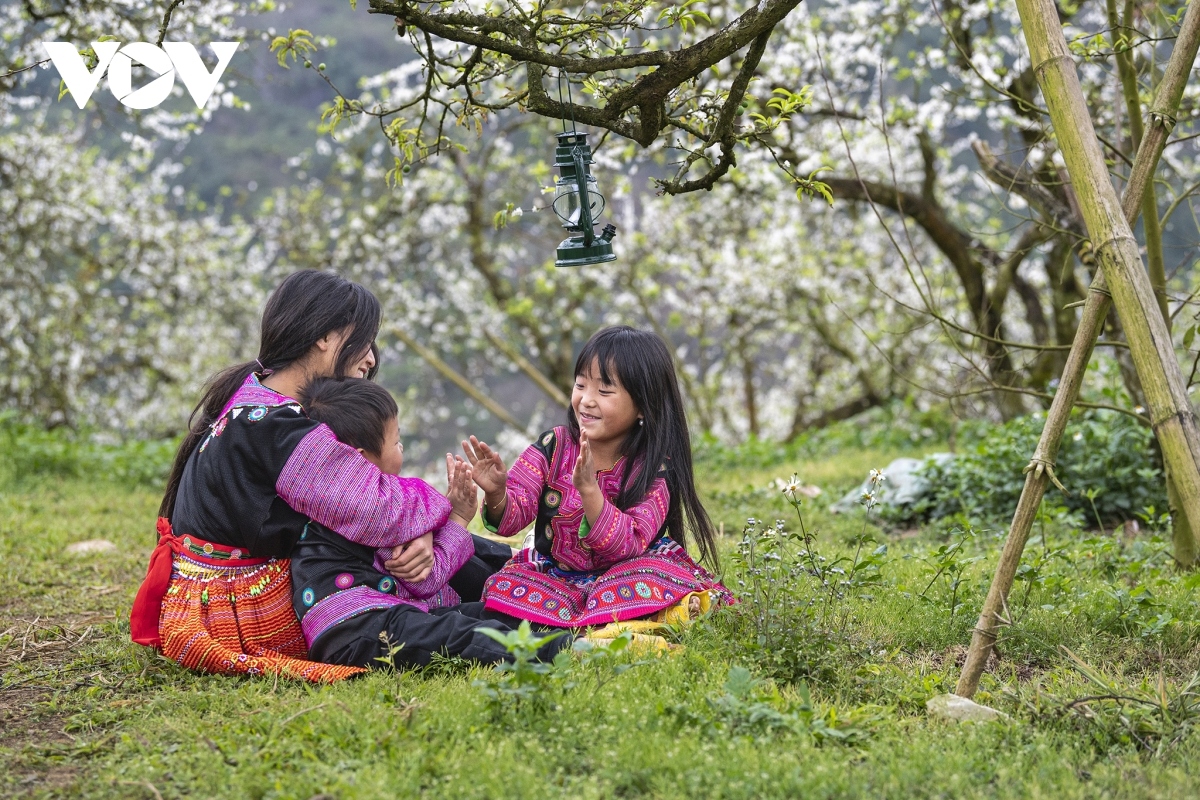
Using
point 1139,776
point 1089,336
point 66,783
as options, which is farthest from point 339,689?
point 1089,336

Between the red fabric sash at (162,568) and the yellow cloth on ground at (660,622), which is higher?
the red fabric sash at (162,568)

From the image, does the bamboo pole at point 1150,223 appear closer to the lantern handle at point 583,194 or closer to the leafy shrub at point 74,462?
the lantern handle at point 583,194

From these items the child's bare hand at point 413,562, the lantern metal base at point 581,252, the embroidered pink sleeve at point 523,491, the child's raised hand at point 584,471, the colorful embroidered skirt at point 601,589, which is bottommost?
the colorful embroidered skirt at point 601,589

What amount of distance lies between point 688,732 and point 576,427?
155 centimetres

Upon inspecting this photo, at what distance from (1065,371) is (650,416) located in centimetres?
150

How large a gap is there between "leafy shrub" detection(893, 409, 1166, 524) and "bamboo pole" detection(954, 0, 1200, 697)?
9.69ft

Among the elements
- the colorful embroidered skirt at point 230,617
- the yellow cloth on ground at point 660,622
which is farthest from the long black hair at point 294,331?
the yellow cloth on ground at point 660,622

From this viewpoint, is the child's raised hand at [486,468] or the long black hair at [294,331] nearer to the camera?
the child's raised hand at [486,468]

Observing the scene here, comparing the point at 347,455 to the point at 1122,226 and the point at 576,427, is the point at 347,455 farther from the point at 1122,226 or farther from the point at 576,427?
the point at 1122,226

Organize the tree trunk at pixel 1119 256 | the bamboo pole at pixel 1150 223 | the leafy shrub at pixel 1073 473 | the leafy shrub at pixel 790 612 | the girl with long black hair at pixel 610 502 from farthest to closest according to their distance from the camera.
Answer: the leafy shrub at pixel 1073 473
the bamboo pole at pixel 1150 223
the girl with long black hair at pixel 610 502
the leafy shrub at pixel 790 612
the tree trunk at pixel 1119 256

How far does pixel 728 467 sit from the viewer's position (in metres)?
9.09

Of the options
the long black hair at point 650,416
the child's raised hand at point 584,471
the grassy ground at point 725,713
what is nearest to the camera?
the grassy ground at point 725,713

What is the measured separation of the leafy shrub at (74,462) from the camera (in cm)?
843

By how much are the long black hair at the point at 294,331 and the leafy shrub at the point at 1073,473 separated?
3663 millimetres
